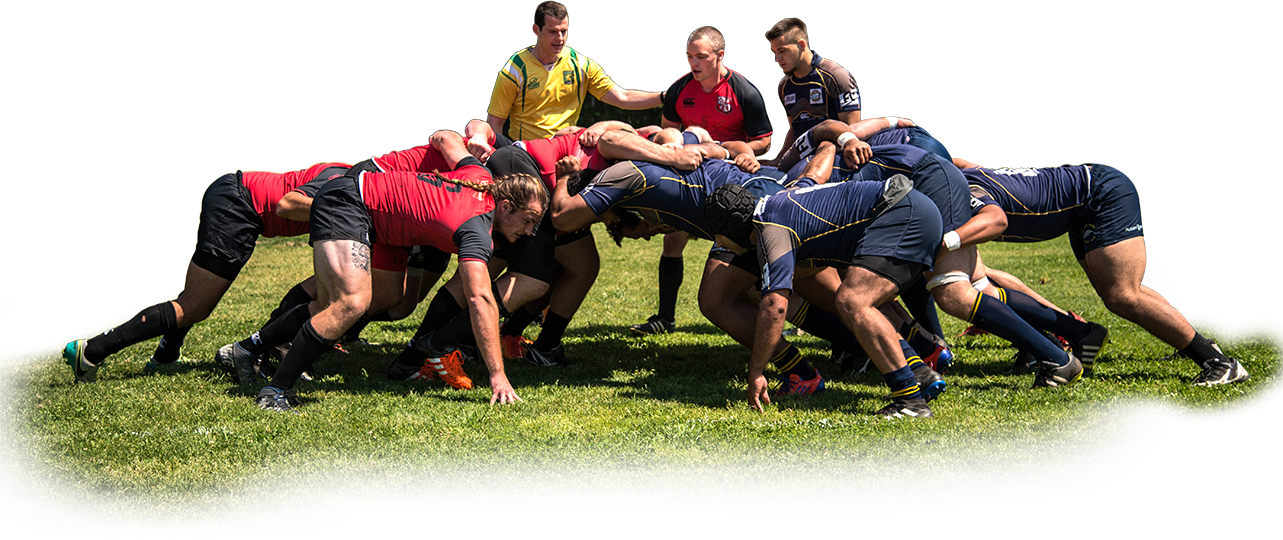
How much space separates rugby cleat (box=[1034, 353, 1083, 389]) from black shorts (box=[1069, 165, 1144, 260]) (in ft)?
2.73

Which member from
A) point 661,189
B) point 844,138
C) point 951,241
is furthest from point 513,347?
point 951,241

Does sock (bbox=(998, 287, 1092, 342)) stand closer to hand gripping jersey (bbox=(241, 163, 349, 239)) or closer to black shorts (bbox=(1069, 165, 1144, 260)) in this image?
black shorts (bbox=(1069, 165, 1144, 260))

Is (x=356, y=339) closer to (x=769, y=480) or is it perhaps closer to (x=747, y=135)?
(x=747, y=135)

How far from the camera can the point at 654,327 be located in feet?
29.2

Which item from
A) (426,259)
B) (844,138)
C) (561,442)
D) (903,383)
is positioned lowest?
(561,442)

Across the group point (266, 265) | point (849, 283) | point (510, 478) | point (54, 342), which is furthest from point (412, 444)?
point (266, 265)

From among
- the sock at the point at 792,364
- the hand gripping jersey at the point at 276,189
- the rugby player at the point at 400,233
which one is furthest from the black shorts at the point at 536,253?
the sock at the point at 792,364

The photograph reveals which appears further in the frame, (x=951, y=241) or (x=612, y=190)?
(x=612, y=190)

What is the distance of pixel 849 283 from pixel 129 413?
163 inches

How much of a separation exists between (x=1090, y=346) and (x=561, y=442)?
11.8 ft

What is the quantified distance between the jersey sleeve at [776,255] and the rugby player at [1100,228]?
139 centimetres

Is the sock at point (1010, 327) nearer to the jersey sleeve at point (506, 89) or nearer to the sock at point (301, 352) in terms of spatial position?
the sock at point (301, 352)

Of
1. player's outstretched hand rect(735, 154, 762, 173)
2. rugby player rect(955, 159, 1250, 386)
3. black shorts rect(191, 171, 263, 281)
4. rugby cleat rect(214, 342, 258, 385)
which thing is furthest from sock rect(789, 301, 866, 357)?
black shorts rect(191, 171, 263, 281)

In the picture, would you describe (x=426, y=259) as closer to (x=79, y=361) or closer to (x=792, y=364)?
(x=79, y=361)
